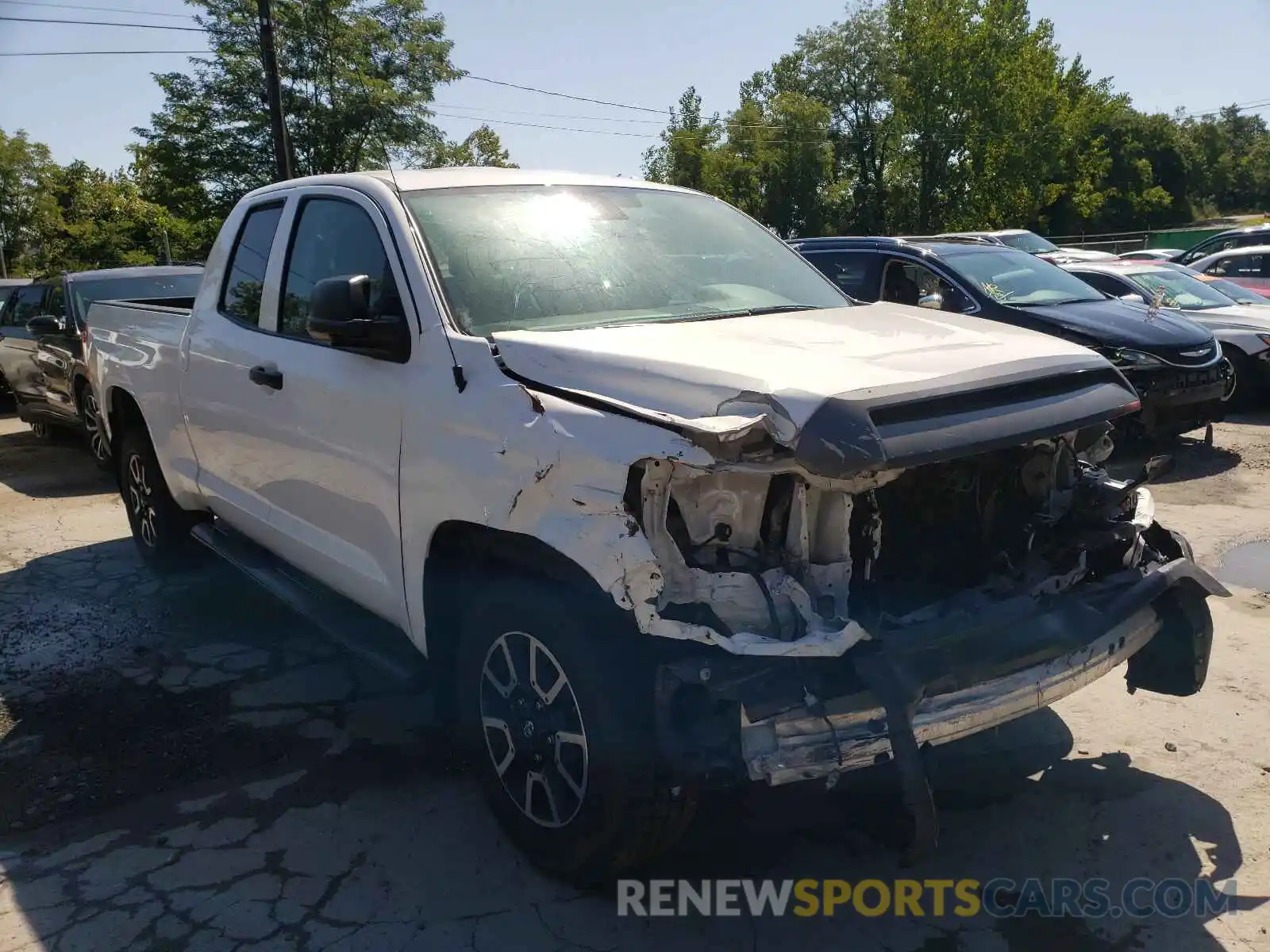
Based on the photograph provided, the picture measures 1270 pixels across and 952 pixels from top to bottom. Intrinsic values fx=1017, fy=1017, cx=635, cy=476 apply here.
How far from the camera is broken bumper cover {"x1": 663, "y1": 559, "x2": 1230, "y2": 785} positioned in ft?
7.88

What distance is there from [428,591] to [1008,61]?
47.2 m

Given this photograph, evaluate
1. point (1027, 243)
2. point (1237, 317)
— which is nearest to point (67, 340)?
point (1237, 317)

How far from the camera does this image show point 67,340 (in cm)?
947

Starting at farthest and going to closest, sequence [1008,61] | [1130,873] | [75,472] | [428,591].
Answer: [1008,61]
[75,472]
[428,591]
[1130,873]

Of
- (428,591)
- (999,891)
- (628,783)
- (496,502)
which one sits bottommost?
(999,891)

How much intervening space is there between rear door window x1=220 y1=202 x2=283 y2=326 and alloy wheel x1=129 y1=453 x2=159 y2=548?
1768mm

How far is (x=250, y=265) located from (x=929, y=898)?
373 cm

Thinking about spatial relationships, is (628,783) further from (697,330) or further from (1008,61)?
(1008,61)

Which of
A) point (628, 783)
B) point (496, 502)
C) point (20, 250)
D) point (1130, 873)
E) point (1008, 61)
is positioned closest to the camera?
point (628, 783)

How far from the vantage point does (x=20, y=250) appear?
49.6 m

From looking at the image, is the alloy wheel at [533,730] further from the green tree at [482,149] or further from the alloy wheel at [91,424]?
the green tree at [482,149]

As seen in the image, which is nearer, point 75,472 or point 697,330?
point 697,330

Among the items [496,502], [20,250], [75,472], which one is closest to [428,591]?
[496,502]

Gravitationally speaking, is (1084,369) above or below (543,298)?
below
